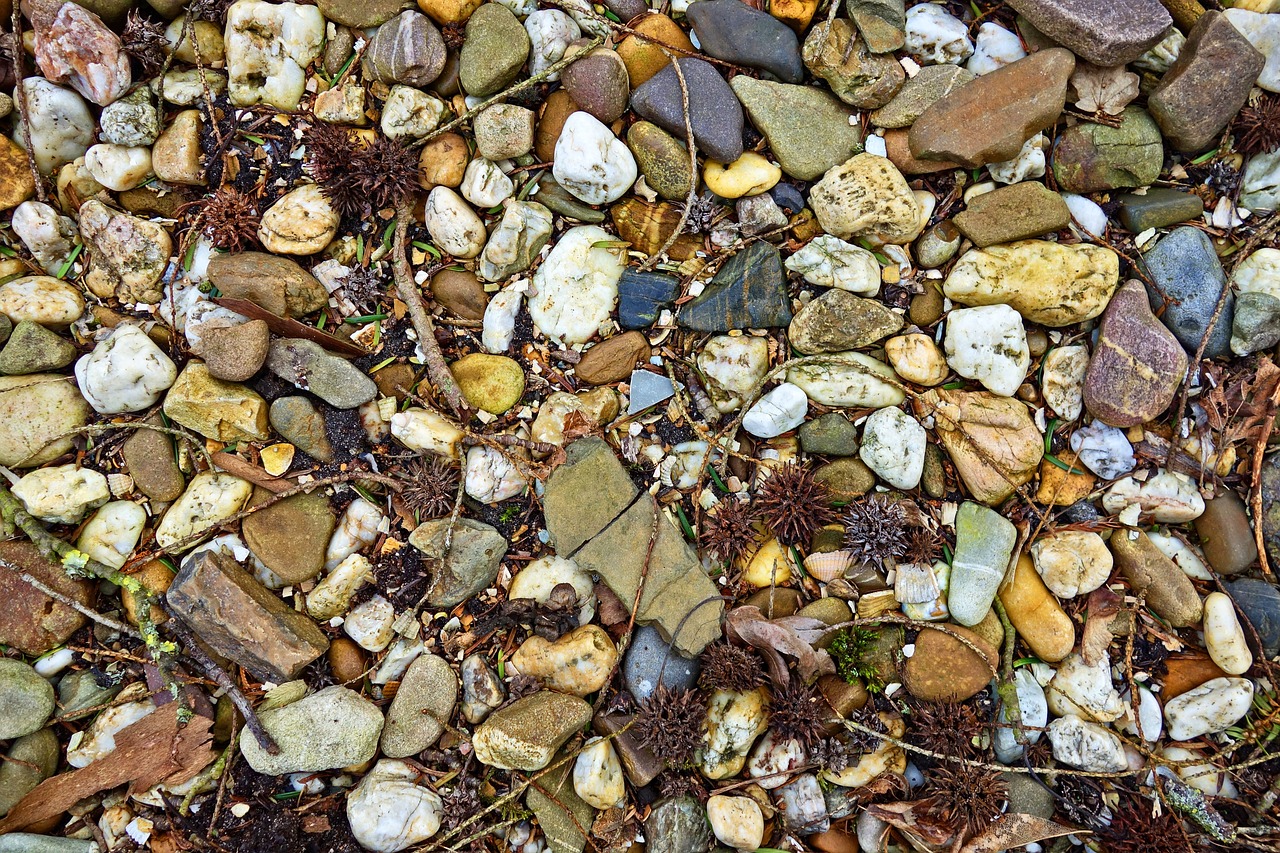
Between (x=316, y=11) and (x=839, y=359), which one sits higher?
(x=316, y=11)

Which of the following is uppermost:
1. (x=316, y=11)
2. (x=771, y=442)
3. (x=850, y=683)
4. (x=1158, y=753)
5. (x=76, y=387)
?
(x=316, y=11)

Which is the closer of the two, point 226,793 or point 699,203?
point 226,793

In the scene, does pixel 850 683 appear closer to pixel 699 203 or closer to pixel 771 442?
pixel 771 442

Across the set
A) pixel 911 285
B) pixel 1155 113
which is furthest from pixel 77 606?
pixel 1155 113

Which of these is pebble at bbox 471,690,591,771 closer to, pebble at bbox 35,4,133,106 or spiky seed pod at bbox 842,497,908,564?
spiky seed pod at bbox 842,497,908,564

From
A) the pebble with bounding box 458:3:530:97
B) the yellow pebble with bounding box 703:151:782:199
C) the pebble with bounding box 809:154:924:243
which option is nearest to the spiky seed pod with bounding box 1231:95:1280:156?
the pebble with bounding box 809:154:924:243

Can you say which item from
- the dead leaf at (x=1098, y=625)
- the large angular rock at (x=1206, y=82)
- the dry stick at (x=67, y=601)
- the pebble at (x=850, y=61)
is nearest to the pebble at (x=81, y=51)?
the dry stick at (x=67, y=601)
